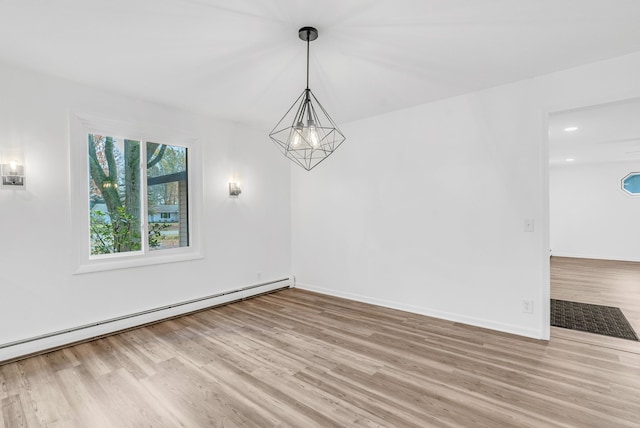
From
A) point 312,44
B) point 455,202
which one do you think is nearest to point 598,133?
point 455,202

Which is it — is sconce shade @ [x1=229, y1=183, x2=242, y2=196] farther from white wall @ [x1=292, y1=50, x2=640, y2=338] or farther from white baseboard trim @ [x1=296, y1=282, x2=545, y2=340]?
white baseboard trim @ [x1=296, y1=282, x2=545, y2=340]

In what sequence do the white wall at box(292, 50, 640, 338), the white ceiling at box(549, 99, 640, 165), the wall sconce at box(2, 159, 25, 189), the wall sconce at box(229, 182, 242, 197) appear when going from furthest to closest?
1. the wall sconce at box(229, 182, 242, 197)
2. the white ceiling at box(549, 99, 640, 165)
3. the white wall at box(292, 50, 640, 338)
4. the wall sconce at box(2, 159, 25, 189)

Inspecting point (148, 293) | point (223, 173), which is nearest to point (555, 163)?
point (223, 173)

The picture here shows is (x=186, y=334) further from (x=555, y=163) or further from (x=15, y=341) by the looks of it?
(x=555, y=163)

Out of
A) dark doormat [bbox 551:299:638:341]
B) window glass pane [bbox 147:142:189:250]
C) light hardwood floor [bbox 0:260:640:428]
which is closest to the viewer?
light hardwood floor [bbox 0:260:640:428]

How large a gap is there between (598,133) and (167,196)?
21.8 feet

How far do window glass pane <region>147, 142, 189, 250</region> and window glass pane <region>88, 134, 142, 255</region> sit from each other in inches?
6.3

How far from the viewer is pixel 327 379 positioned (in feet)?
8.18

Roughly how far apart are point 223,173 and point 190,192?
55cm

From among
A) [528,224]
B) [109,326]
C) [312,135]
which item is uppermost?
[312,135]

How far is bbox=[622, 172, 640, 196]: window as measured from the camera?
25.6ft

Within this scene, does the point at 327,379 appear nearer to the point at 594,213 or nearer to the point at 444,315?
the point at 444,315

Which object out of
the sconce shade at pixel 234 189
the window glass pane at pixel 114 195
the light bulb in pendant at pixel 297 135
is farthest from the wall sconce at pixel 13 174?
the light bulb in pendant at pixel 297 135


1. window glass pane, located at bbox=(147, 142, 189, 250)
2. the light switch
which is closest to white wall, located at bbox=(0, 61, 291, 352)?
window glass pane, located at bbox=(147, 142, 189, 250)
